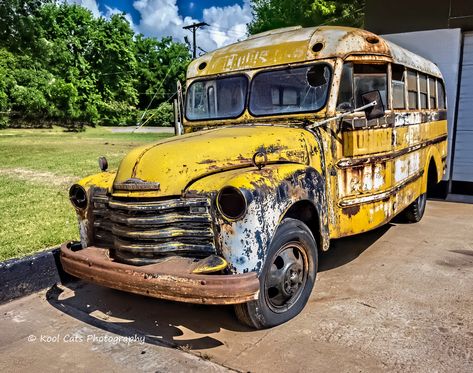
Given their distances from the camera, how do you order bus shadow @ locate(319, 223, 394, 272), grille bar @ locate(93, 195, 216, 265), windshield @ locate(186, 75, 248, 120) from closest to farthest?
grille bar @ locate(93, 195, 216, 265) < windshield @ locate(186, 75, 248, 120) < bus shadow @ locate(319, 223, 394, 272)

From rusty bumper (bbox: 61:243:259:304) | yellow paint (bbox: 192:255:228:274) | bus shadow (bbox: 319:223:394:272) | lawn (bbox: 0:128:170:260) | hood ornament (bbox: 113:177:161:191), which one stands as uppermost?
hood ornament (bbox: 113:177:161:191)

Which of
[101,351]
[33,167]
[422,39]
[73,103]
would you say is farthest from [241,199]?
[73,103]

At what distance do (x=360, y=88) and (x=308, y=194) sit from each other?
1399 millimetres

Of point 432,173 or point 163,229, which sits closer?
point 163,229

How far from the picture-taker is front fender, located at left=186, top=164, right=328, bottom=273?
9.49 ft

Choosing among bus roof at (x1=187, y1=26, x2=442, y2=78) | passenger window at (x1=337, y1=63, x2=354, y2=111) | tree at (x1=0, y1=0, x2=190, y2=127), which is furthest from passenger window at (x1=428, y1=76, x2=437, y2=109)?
tree at (x1=0, y1=0, x2=190, y2=127)

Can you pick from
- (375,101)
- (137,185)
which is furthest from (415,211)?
(137,185)

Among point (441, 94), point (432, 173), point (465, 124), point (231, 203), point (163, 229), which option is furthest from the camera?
point (465, 124)

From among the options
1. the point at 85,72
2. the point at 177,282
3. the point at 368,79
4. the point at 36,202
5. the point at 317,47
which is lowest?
the point at 36,202

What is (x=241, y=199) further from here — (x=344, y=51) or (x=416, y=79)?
(x=416, y=79)

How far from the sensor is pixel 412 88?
210 inches

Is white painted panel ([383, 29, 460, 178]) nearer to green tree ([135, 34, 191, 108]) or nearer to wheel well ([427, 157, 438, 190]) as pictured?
wheel well ([427, 157, 438, 190])

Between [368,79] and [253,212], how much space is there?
217cm

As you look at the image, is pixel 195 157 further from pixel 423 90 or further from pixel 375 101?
pixel 423 90
